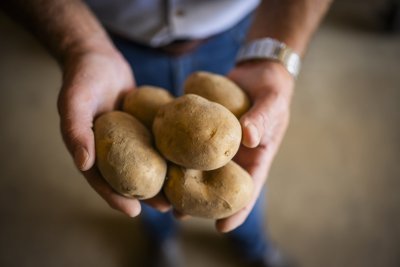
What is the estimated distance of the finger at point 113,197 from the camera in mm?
705

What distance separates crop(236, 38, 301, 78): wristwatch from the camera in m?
0.88

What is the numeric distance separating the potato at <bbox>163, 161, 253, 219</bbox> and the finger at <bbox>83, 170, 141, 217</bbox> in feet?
0.24

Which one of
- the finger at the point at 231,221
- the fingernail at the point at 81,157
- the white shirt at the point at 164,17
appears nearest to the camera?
the fingernail at the point at 81,157

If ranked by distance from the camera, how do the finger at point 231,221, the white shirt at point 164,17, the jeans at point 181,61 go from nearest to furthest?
the finger at point 231,221, the white shirt at point 164,17, the jeans at point 181,61

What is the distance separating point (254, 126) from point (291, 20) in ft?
1.37

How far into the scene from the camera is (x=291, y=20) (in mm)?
939

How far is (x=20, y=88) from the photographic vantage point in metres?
2.09

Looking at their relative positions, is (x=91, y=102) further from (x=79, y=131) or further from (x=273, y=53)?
(x=273, y=53)

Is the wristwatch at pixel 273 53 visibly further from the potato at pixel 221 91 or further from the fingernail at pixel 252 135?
the fingernail at pixel 252 135

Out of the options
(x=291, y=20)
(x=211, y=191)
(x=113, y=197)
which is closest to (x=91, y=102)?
(x=113, y=197)

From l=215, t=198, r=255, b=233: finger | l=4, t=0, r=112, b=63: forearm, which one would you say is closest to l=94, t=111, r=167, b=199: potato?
l=215, t=198, r=255, b=233: finger

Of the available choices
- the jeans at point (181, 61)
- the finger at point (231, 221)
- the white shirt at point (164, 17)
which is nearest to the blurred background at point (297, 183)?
the jeans at point (181, 61)

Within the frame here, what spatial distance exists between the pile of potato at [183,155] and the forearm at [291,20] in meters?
0.29

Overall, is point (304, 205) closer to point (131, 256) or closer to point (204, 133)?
point (131, 256)
